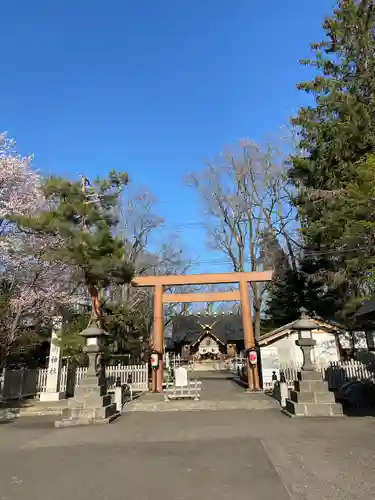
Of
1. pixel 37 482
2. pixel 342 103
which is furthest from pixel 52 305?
pixel 342 103

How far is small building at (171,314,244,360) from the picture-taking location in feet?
145

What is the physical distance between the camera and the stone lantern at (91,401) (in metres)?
9.73

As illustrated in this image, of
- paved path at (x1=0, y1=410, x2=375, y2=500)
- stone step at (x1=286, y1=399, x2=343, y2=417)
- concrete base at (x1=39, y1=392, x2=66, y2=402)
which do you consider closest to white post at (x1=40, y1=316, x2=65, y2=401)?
concrete base at (x1=39, y1=392, x2=66, y2=402)

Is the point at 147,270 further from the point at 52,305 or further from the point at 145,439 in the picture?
the point at 145,439

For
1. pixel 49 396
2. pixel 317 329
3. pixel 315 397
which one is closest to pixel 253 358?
pixel 317 329

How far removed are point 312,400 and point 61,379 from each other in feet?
37.5

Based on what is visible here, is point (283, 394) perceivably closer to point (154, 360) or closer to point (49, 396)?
point (154, 360)

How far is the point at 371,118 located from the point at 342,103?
1.31 meters

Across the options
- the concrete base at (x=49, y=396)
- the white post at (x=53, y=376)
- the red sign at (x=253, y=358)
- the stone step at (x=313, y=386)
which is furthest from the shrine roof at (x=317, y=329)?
the concrete base at (x=49, y=396)

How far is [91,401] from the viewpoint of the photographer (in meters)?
10.1

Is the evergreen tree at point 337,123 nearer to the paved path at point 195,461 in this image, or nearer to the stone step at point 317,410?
the stone step at point 317,410

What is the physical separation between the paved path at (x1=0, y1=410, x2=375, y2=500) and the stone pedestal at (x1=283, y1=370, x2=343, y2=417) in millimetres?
631

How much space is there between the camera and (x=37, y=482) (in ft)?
15.7

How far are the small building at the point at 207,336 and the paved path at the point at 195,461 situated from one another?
3372cm
